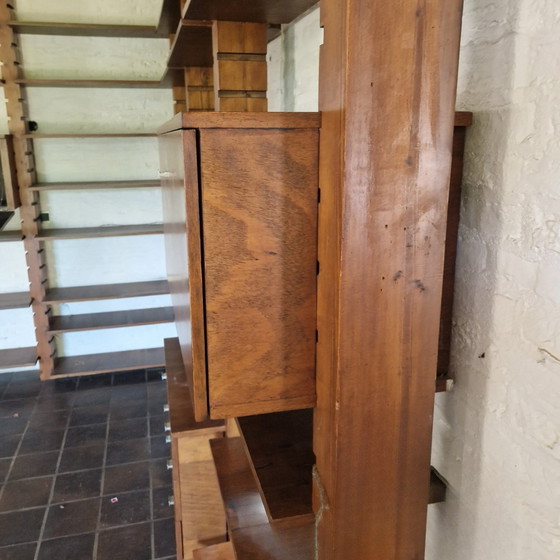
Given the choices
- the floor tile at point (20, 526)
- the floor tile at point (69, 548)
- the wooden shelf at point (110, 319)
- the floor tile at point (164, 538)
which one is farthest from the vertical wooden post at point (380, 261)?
the wooden shelf at point (110, 319)

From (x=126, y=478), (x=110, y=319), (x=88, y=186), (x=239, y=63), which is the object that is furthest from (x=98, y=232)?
(x=239, y=63)

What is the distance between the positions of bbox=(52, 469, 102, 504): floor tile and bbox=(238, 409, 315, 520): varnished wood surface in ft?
5.79

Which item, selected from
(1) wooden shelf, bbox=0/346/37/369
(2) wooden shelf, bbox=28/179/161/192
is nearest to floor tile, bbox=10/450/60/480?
(1) wooden shelf, bbox=0/346/37/369

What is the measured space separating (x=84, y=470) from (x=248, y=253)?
248cm

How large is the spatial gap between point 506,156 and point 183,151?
1.62 ft

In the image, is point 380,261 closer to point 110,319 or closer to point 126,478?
point 126,478

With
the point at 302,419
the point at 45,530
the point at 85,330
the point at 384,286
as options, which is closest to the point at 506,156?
the point at 384,286

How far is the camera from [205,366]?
0.88 m

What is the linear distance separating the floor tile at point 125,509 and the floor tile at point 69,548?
109 mm

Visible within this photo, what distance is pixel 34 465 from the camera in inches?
113

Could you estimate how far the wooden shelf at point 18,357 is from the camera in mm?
3707

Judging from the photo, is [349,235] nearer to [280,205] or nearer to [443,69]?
[280,205]

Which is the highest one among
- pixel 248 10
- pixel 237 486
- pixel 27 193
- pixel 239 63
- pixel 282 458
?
pixel 248 10

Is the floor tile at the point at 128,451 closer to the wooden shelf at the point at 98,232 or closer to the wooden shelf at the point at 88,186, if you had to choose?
the wooden shelf at the point at 98,232
